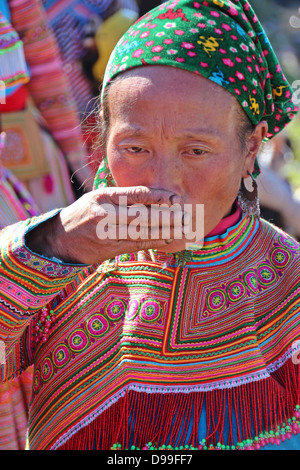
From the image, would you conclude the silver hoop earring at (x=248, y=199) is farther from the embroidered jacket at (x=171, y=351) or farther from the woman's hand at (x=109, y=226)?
the woman's hand at (x=109, y=226)

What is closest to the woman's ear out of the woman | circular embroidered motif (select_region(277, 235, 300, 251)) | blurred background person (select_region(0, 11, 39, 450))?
the woman

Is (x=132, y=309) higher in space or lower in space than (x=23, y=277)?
lower

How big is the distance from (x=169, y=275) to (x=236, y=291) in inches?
8.7

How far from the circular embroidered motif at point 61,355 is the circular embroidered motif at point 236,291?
1.78ft

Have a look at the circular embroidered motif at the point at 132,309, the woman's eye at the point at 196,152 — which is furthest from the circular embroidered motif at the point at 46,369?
the woman's eye at the point at 196,152

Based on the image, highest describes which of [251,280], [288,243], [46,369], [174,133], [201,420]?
[174,133]

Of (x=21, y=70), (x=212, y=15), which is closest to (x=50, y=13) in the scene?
(x=21, y=70)

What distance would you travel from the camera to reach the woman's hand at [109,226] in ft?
5.56

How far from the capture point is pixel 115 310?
2.10m

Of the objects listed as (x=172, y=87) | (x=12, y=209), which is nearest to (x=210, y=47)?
(x=172, y=87)

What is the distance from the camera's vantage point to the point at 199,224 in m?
1.99

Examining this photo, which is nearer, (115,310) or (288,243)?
(115,310)

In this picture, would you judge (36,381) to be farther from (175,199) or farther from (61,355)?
(175,199)

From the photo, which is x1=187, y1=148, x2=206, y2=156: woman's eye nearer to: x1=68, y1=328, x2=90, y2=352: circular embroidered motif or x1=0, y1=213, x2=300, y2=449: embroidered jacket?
x1=0, y1=213, x2=300, y2=449: embroidered jacket
